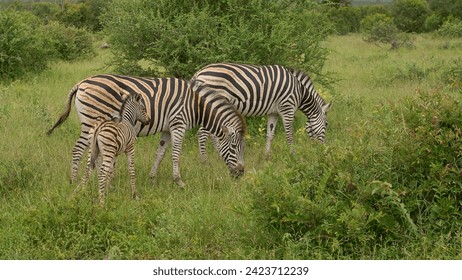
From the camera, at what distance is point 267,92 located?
8.64m

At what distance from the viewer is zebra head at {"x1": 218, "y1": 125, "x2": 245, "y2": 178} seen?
738 cm

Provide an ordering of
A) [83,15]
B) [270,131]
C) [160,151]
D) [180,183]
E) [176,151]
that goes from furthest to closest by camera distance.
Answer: [83,15], [270,131], [160,151], [176,151], [180,183]

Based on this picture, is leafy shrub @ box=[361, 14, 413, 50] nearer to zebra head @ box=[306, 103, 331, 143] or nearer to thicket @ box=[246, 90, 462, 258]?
zebra head @ box=[306, 103, 331, 143]

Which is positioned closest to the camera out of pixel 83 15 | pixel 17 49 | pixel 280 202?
pixel 280 202

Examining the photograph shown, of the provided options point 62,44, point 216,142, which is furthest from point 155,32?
point 62,44

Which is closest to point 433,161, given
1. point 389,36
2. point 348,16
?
point 389,36

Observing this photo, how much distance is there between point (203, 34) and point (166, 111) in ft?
9.82

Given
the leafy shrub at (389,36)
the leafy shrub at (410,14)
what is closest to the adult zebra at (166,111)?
the leafy shrub at (389,36)

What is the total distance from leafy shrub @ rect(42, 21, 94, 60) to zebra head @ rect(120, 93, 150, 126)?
12779 millimetres

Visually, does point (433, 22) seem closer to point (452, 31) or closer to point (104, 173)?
point (452, 31)

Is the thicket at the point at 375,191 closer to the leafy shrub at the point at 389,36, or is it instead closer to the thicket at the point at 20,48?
the thicket at the point at 20,48

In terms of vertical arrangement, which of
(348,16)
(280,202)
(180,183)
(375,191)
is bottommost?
(348,16)

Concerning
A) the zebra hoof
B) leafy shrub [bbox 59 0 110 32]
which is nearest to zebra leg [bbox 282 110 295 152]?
the zebra hoof

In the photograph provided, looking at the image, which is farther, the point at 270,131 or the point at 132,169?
the point at 270,131
